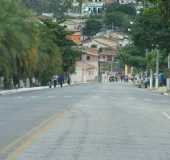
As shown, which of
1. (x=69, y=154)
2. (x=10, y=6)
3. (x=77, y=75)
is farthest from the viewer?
(x=77, y=75)

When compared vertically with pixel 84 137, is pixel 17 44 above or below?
above

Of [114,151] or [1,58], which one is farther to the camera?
[1,58]

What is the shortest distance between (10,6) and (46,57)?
27128mm

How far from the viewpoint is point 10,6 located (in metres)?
71.8

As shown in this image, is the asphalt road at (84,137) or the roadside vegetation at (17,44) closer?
the asphalt road at (84,137)

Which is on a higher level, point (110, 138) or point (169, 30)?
point (169, 30)

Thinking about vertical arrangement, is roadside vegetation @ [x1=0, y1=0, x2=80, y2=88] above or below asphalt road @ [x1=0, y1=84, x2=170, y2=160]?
above

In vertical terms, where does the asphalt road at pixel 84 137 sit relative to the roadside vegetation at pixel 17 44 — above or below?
below

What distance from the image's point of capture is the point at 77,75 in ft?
609

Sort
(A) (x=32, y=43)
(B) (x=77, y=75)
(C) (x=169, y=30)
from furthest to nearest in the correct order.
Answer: (B) (x=77, y=75) < (A) (x=32, y=43) < (C) (x=169, y=30)

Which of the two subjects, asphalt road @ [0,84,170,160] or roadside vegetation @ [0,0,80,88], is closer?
asphalt road @ [0,84,170,160]

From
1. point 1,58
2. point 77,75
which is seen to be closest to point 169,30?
point 1,58

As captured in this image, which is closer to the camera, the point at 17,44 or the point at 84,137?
the point at 84,137

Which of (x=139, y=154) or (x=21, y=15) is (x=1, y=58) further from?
(x=139, y=154)
